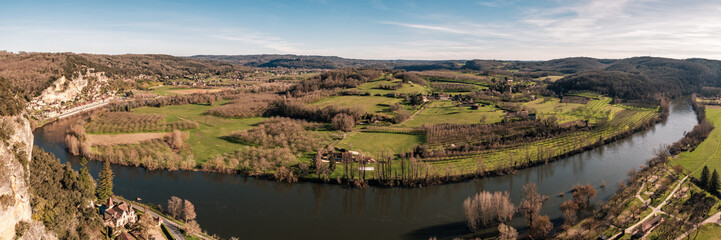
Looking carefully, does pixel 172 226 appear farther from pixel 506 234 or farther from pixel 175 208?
pixel 506 234

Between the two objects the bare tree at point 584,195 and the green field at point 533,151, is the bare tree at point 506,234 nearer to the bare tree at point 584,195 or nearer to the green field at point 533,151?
the bare tree at point 584,195

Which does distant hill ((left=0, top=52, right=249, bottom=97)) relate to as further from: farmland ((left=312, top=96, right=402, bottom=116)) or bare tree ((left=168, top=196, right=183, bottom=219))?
farmland ((left=312, top=96, right=402, bottom=116))

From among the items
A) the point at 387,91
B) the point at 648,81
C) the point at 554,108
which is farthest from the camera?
the point at 648,81

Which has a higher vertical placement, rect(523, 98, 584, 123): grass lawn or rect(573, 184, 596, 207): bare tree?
rect(523, 98, 584, 123): grass lawn

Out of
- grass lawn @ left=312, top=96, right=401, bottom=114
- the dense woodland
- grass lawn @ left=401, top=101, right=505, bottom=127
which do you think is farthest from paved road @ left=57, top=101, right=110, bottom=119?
grass lawn @ left=401, top=101, right=505, bottom=127

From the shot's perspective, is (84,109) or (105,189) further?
(84,109)

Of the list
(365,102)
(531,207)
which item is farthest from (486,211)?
(365,102)
